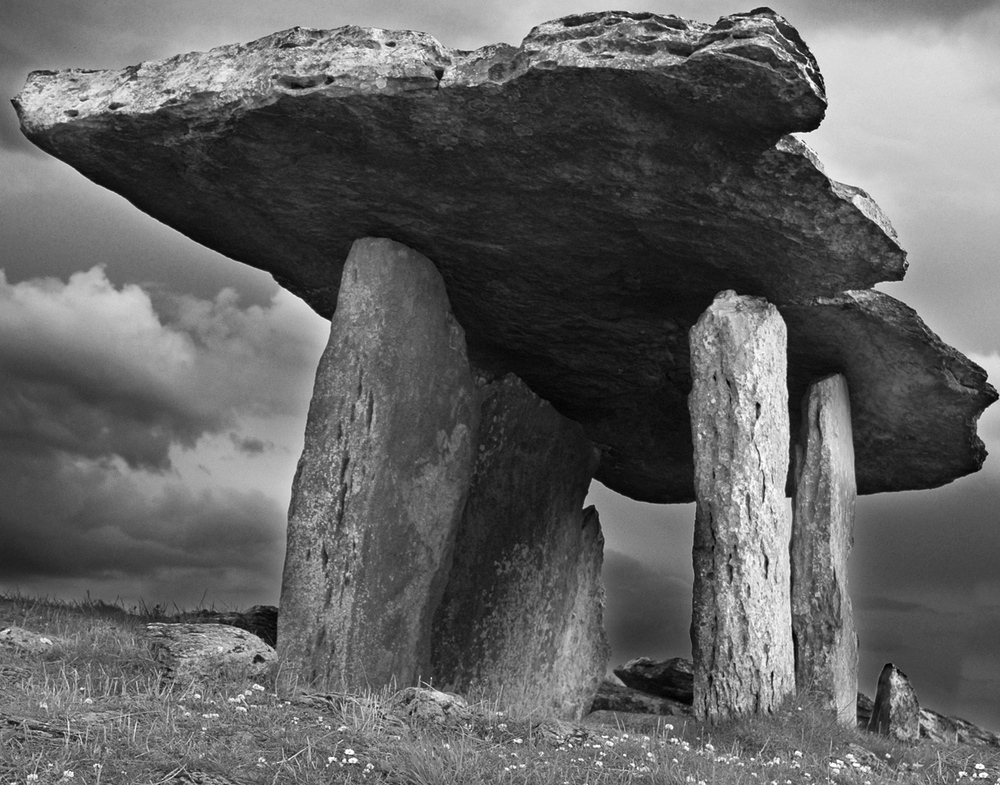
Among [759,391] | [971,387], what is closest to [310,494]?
[759,391]

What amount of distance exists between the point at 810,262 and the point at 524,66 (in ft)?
12.4

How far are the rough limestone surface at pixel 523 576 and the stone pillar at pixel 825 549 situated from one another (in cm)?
327

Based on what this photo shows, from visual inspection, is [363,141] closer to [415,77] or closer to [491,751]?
[415,77]

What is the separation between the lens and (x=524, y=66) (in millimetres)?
10562

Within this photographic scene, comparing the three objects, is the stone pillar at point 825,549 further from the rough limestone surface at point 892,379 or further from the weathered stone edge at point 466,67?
the weathered stone edge at point 466,67

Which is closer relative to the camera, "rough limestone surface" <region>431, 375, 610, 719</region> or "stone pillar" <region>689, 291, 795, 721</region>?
"stone pillar" <region>689, 291, 795, 721</region>

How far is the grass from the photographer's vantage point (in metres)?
7.16

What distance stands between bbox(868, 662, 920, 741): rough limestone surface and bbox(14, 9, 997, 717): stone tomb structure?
1.15m

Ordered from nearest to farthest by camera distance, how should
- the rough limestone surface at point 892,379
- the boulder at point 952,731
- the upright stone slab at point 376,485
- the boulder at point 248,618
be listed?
the upright stone slab at point 376,485 → the rough limestone surface at point 892,379 → the boulder at point 248,618 → the boulder at point 952,731

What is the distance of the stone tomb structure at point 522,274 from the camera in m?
10.9

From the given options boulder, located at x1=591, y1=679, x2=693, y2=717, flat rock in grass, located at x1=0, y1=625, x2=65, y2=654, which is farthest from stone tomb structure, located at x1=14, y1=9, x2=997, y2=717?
flat rock in grass, located at x1=0, y1=625, x2=65, y2=654

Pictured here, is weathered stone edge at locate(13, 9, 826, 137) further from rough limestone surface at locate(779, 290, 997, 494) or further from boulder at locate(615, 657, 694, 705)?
boulder at locate(615, 657, 694, 705)

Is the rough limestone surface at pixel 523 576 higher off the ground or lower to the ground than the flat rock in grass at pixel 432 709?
higher

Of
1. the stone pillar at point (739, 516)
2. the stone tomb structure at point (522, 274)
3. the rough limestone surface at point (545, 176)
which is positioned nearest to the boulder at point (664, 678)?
the stone tomb structure at point (522, 274)
